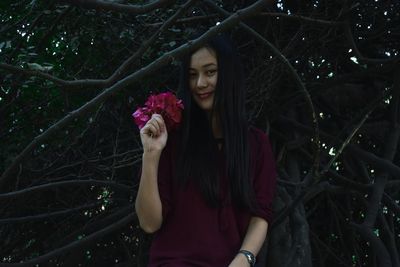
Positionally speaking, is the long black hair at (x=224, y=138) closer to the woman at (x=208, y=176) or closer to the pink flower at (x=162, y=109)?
the woman at (x=208, y=176)

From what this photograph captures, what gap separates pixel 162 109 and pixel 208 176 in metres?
0.21

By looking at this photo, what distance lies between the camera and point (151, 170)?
151cm

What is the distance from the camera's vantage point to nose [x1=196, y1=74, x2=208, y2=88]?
1656 millimetres

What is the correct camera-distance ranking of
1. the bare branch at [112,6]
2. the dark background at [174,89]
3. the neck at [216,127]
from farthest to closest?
the dark background at [174,89], the neck at [216,127], the bare branch at [112,6]

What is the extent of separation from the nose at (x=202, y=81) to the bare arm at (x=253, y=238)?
371mm

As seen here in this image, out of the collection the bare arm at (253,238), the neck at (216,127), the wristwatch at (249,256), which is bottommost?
the wristwatch at (249,256)

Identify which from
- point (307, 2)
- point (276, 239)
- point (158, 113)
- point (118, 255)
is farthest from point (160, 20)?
point (118, 255)

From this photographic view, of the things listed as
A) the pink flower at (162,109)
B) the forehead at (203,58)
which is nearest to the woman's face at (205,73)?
the forehead at (203,58)

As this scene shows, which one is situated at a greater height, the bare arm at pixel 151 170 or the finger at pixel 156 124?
the finger at pixel 156 124

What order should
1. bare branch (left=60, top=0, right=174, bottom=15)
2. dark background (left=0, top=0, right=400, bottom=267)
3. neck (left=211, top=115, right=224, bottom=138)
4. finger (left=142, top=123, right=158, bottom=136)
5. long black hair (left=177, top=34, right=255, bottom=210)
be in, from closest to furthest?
bare branch (left=60, top=0, right=174, bottom=15) → finger (left=142, top=123, right=158, bottom=136) → long black hair (left=177, top=34, right=255, bottom=210) → neck (left=211, top=115, right=224, bottom=138) → dark background (left=0, top=0, right=400, bottom=267)

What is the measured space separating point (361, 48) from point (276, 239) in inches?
34.5

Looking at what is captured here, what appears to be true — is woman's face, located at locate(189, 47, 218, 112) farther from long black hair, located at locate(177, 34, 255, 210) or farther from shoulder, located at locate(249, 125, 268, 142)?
shoulder, located at locate(249, 125, 268, 142)

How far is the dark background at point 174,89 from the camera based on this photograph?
218 cm

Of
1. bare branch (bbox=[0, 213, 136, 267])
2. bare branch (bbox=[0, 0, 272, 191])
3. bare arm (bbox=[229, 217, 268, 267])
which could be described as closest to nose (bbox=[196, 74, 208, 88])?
bare branch (bbox=[0, 0, 272, 191])
